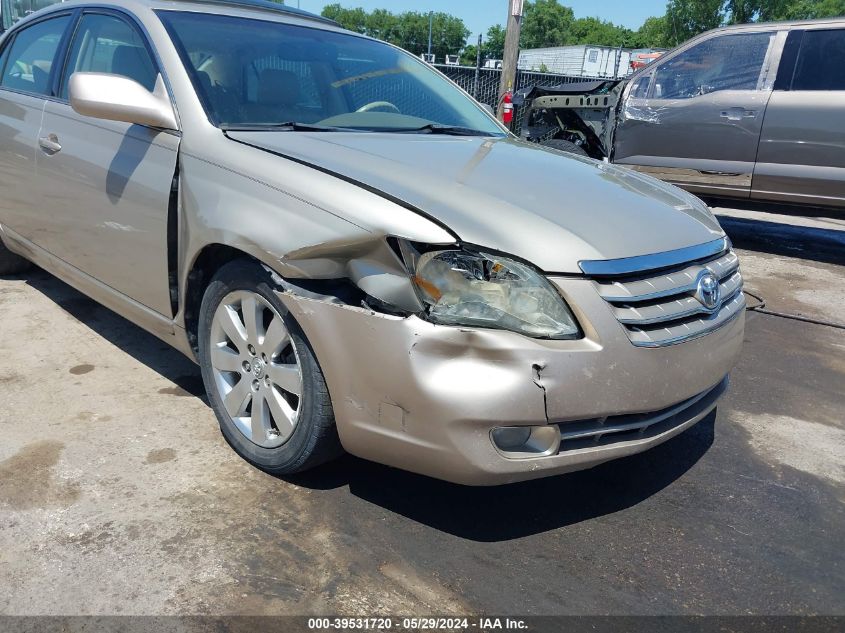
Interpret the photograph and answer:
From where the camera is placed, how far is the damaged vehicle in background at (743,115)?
6.09m

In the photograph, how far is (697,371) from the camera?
7.56ft

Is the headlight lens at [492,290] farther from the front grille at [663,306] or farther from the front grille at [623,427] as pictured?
the front grille at [623,427]

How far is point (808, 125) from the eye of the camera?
6109 mm

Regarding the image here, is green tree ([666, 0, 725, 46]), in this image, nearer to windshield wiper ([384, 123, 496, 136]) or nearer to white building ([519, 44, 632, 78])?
white building ([519, 44, 632, 78])

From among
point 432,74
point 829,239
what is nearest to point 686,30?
point 829,239

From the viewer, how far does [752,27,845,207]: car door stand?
602cm

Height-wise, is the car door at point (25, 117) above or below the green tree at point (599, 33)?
below

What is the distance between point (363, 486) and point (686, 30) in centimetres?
4726

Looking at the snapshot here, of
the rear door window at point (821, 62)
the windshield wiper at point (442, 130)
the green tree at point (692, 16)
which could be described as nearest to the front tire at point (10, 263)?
the windshield wiper at point (442, 130)

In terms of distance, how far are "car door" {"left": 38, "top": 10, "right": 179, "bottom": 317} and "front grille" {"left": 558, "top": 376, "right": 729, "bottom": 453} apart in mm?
1633

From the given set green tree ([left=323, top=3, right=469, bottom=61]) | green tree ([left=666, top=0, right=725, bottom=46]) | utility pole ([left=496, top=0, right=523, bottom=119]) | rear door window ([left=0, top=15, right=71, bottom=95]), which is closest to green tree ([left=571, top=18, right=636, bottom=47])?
green tree ([left=323, top=3, right=469, bottom=61])

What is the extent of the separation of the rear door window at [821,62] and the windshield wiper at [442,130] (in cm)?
417

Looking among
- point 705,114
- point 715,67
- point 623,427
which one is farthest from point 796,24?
point 623,427

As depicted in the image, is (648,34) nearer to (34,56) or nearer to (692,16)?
(692,16)
